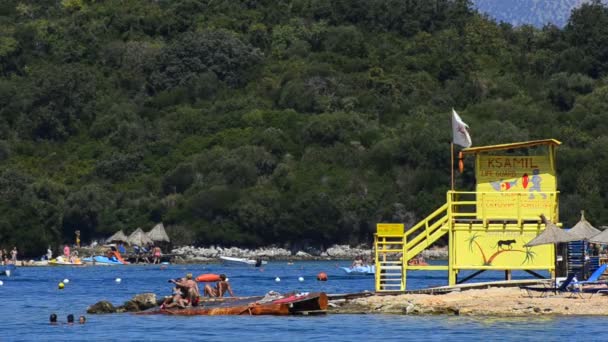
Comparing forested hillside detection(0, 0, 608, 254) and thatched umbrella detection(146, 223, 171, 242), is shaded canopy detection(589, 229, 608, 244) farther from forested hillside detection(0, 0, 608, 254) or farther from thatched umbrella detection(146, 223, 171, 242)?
thatched umbrella detection(146, 223, 171, 242)

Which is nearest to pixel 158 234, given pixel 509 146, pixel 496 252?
pixel 496 252

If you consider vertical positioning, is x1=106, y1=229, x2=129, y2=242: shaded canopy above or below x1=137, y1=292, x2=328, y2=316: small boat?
above

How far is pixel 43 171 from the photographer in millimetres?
165375

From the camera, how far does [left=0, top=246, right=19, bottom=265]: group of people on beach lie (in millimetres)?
127438

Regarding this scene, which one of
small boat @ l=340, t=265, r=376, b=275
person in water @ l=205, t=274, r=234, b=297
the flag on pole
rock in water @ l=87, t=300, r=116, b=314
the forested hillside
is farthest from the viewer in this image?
the forested hillside

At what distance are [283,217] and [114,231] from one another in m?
16.1

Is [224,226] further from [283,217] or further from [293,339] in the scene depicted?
[293,339]

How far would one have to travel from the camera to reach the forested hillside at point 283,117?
146375 millimetres

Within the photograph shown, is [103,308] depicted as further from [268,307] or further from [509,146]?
[509,146]

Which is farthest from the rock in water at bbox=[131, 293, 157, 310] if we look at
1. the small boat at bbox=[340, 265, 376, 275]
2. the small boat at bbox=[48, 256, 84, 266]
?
the small boat at bbox=[48, 256, 84, 266]

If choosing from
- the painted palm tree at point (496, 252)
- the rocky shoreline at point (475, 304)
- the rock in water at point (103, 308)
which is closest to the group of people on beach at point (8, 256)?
the rock in water at point (103, 308)

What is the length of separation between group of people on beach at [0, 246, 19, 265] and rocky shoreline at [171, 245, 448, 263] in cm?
1427

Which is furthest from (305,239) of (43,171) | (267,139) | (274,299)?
(274,299)

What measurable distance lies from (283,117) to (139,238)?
3539cm
